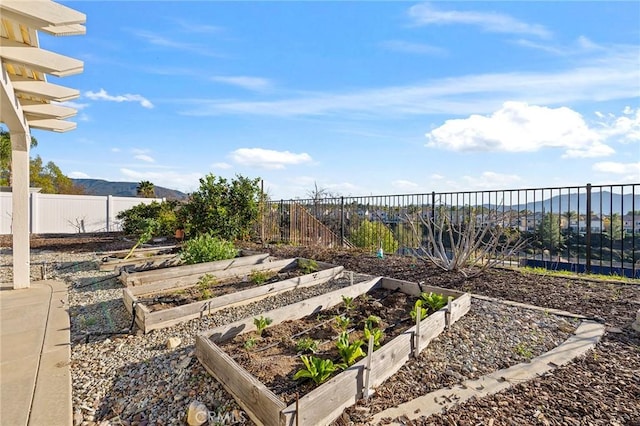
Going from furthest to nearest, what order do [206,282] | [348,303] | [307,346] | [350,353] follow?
[206,282] < [348,303] < [307,346] < [350,353]

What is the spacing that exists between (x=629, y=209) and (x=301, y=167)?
9970mm

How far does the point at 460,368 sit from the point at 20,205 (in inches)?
225

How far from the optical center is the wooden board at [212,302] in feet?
9.49

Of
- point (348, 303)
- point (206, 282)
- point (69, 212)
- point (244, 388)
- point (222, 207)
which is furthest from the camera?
point (69, 212)

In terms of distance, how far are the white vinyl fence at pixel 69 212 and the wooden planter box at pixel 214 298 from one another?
11562mm

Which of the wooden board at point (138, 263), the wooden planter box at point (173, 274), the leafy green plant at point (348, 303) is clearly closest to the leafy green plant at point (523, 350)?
the leafy green plant at point (348, 303)

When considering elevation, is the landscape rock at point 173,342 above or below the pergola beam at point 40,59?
below

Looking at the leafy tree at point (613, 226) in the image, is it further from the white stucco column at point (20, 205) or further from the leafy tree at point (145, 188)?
the leafy tree at point (145, 188)

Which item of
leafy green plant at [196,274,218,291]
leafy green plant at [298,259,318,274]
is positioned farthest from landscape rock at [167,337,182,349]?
leafy green plant at [298,259,318,274]

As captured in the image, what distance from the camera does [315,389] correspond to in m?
1.57

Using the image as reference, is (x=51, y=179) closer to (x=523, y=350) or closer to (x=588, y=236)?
(x=523, y=350)

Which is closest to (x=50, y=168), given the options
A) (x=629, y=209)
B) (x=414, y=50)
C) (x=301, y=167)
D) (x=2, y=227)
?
(x=2, y=227)

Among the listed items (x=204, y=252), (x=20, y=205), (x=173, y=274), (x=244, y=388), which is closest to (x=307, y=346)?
(x=244, y=388)

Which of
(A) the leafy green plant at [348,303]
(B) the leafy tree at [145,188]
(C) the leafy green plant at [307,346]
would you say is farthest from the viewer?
(B) the leafy tree at [145,188]
